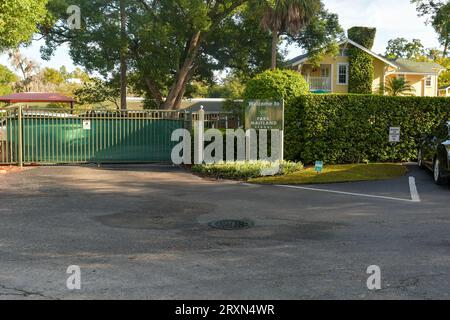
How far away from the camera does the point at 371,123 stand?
646 inches

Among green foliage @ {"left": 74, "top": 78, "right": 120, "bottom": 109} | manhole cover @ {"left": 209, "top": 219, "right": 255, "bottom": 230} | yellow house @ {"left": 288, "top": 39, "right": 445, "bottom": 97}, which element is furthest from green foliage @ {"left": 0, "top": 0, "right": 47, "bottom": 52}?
yellow house @ {"left": 288, "top": 39, "right": 445, "bottom": 97}

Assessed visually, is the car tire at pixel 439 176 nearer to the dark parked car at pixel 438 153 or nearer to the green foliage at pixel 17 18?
the dark parked car at pixel 438 153

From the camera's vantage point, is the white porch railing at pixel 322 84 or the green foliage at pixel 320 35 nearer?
the green foliage at pixel 320 35

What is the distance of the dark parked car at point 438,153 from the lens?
11516 millimetres

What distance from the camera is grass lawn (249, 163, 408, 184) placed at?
12.9 m

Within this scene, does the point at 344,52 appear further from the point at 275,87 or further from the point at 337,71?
the point at 275,87

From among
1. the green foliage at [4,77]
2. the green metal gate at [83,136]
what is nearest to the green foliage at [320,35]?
the green metal gate at [83,136]

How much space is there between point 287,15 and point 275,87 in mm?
9008

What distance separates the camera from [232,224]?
7.83 m

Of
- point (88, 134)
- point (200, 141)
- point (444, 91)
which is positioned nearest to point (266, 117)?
point (200, 141)

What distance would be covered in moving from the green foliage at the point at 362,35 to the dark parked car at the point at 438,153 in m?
24.1

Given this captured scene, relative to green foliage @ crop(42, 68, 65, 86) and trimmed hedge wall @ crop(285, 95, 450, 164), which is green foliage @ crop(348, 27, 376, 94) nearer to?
trimmed hedge wall @ crop(285, 95, 450, 164)

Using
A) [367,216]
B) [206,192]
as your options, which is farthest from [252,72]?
[367,216]

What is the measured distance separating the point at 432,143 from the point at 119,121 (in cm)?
1033
